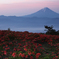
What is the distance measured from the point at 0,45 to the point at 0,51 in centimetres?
66

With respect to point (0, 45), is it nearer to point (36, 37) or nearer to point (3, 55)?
point (3, 55)

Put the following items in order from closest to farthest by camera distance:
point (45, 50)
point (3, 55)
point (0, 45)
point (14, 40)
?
point (3, 55), point (45, 50), point (0, 45), point (14, 40)

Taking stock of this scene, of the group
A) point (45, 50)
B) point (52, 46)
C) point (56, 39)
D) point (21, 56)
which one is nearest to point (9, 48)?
point (21, 56)

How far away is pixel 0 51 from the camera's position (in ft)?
19.7

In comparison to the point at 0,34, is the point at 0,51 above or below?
below

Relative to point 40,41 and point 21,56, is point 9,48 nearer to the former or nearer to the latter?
point 21,56

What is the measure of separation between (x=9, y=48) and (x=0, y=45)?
0.74 meters

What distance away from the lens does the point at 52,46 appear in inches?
275

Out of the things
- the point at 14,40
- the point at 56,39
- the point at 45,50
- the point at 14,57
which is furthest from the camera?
the point at 56,39

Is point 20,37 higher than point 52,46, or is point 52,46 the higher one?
point 20,37

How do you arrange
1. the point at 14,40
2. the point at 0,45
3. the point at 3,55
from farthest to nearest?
1. the point at 14,40
2. the point at 0,45
3. the point at 3,55

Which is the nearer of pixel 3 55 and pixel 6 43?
pixel 3 55

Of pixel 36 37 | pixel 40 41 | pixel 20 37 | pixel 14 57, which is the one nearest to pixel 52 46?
pixel 40 41

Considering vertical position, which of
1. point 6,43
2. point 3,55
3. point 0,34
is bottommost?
point 3,55
